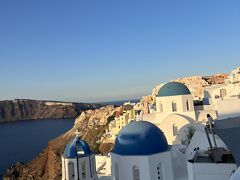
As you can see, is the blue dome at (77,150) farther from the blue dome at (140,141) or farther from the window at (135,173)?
the window at (135,173)

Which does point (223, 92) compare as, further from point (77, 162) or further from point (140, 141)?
point (77, 162)

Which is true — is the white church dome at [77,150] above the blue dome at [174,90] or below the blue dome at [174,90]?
below

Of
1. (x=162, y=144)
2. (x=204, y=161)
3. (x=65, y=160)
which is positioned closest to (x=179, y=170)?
(x=162, y=144)

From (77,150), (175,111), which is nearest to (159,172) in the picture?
(77,150)

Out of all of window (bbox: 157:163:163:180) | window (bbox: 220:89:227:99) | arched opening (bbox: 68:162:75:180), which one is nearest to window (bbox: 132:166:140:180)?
window (bbox: 157:163:163:180)

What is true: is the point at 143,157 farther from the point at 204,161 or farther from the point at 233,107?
the point at 233,107

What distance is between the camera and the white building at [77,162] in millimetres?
14867

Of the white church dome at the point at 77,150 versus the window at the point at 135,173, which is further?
the white church dome at the point at 77,150

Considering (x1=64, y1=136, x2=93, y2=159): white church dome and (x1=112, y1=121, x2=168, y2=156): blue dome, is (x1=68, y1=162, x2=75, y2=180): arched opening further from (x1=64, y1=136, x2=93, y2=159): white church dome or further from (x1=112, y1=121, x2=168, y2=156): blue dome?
(x1=112, y1=121, x2=168, y2=156): blue dome

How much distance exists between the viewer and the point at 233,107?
23.0 m

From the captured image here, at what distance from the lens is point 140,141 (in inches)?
564

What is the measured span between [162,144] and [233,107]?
35.3ft

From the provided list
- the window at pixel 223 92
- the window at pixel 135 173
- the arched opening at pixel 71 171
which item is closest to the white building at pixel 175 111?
the window at pixel 223 92

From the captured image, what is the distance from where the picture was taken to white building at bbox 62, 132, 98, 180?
14.9 metres
